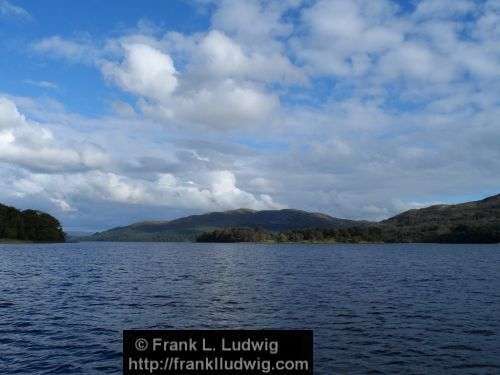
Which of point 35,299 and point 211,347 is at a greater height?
point 211,347

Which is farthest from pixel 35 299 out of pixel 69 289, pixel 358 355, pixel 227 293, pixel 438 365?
pixel 438 365

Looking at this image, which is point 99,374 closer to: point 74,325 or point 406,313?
point 74,325

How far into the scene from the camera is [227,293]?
77.2 m

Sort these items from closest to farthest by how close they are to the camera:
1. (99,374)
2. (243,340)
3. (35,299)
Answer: (243,340)
(99,374)
(35,299)

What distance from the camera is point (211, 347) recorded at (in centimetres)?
1109

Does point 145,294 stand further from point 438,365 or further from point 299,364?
point 299,364

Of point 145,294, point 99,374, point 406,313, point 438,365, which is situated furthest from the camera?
point 145,294

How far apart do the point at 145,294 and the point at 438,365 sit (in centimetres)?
4986

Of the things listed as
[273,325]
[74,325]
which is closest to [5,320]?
[74,325]

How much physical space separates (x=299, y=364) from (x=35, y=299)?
67886mm

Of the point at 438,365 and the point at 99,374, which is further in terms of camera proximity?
the point at 438,365

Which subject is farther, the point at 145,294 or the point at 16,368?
the point at 145,294

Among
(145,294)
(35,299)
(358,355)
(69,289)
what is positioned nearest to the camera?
(358,355)

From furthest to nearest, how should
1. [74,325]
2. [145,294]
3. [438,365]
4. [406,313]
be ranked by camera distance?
[145,294], [406,313], [74,325], [438,365]
